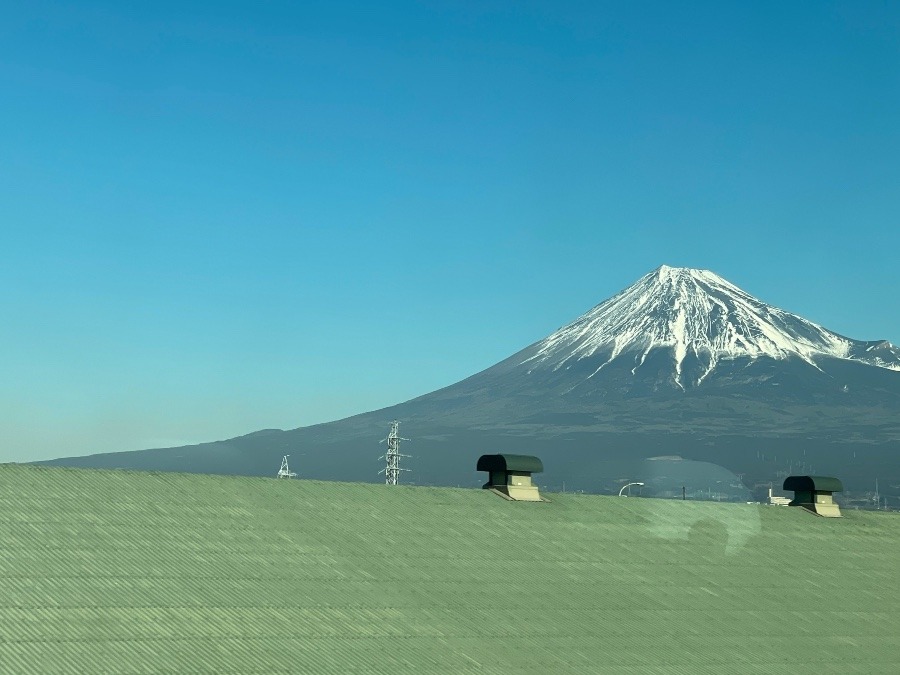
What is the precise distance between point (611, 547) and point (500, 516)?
3894 mm

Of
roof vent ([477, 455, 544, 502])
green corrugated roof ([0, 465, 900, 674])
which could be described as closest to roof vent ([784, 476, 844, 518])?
green corrugated roof ([0, 465, 900, 674])

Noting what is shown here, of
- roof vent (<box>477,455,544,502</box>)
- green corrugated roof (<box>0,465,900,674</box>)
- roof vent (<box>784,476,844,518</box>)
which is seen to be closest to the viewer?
green corrugated roof (<box>0,465,900,674</box>)

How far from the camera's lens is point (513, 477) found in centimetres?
5009

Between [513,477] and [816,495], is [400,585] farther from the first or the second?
[816,495]

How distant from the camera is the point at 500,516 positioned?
46656 millimetres

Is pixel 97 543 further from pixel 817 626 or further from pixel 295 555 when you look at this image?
pixel 817 626

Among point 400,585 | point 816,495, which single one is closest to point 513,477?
point 400,585

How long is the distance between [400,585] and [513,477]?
41.8 ft

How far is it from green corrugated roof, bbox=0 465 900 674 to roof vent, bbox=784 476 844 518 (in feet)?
21.0

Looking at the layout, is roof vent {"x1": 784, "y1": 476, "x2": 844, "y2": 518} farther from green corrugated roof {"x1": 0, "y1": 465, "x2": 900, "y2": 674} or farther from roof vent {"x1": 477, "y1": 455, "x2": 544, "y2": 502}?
roof vent {"x1": 477, "y1": 455, "x2": 544, "y2": 502}

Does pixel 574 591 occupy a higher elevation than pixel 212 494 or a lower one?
lower

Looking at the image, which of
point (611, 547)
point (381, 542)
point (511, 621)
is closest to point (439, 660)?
point (511, 621)

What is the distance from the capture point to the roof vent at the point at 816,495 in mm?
58844

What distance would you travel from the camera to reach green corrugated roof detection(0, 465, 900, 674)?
103 feet
